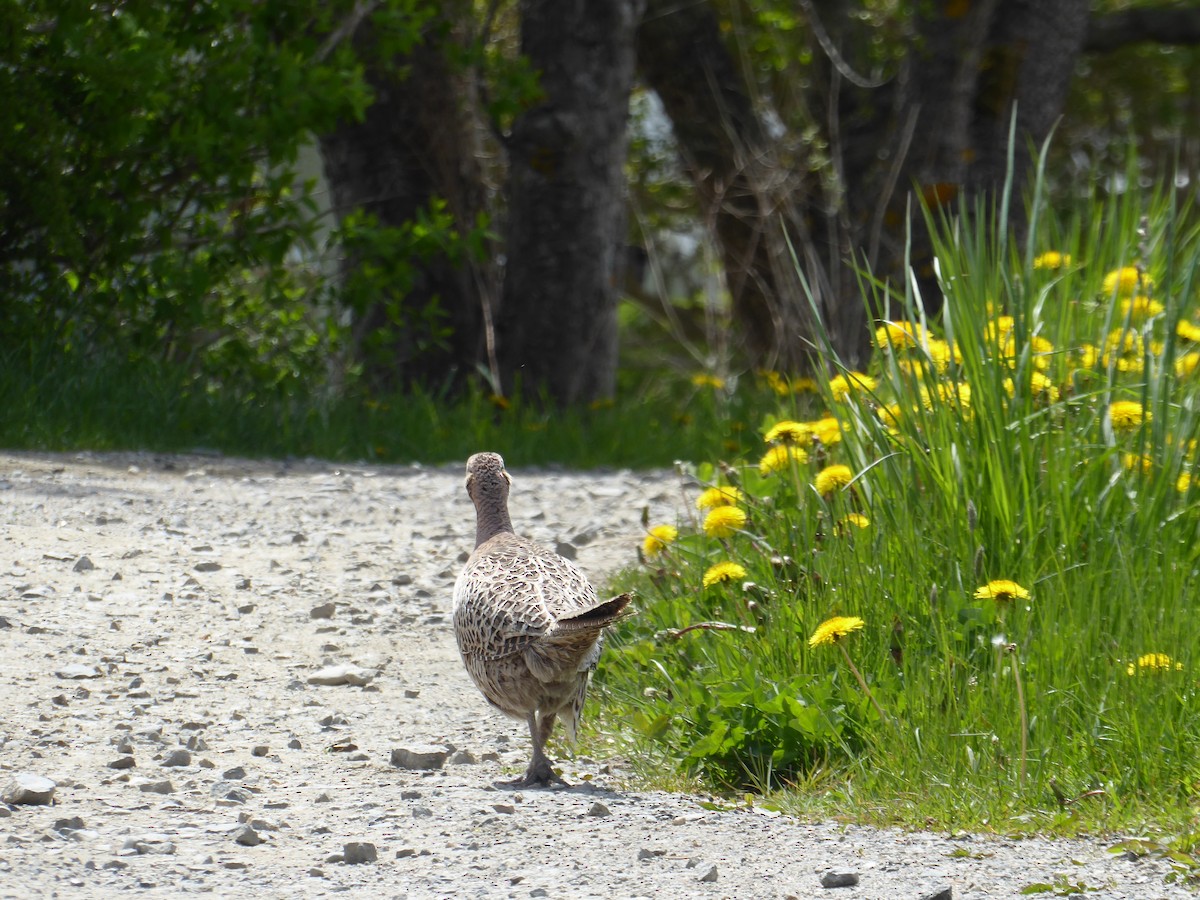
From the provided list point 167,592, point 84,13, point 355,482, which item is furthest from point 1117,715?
point 84,13

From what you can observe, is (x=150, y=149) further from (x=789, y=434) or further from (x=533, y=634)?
(x=533, y=634)

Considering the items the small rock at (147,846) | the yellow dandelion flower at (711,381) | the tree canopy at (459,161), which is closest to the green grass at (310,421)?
the yellow dandelion flower at (711,381)

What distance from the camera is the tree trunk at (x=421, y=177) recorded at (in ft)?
31.7

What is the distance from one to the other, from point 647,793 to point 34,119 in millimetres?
4967

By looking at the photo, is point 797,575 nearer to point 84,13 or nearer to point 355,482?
point 355,482

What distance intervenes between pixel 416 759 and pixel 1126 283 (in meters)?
2.89

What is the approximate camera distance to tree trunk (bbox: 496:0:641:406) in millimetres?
9227

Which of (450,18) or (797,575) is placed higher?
(450,18)

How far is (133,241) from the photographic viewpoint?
7516mm

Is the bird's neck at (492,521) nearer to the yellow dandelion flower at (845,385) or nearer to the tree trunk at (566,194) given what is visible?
the yellow dandelion flower at (845,385)

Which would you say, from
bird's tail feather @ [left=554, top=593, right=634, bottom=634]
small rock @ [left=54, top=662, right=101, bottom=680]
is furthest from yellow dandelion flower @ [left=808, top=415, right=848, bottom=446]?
small rock @ [left=54, top=662, right=101, bottom=680]

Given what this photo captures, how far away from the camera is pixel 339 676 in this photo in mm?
4535

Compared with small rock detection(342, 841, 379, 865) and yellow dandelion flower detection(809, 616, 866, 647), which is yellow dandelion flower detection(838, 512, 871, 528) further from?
small rock detection(342, 841, 379, 865)

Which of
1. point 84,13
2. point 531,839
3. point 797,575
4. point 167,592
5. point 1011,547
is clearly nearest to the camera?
point 531,839
